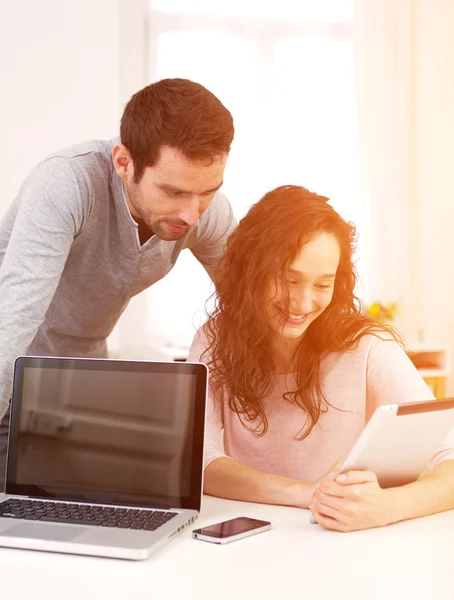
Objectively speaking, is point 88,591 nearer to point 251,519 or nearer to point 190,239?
point 251,519

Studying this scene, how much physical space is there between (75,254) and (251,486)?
0.68 metres

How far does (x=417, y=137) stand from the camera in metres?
4.46

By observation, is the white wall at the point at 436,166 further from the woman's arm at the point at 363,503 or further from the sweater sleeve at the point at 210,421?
the woman's arm at the point at 363,503

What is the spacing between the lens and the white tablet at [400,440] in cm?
105

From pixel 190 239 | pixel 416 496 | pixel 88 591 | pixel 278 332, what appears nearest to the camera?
pixel 88 591

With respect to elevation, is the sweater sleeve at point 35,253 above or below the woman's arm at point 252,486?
above

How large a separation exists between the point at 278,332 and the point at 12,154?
2641 millimetres

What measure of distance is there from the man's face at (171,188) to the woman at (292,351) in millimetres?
102

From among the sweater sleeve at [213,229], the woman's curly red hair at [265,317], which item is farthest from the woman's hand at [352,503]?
the sweater sleeve at [213,229]

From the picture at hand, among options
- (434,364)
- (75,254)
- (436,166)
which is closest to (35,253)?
(75,254)

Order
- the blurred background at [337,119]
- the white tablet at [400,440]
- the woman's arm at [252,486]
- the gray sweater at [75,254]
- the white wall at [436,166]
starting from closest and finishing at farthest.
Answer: the white tablet at [400,440] → the woman's arm at [252,486] → the gray sweater at [75,254] → the blurred background at [337,119] → the white wall at [436,166]

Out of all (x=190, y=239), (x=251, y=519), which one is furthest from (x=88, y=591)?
(x=190, y=239)

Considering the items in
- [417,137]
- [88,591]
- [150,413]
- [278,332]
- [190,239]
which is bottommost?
[88,591]

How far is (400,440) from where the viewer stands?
44.3 inches
